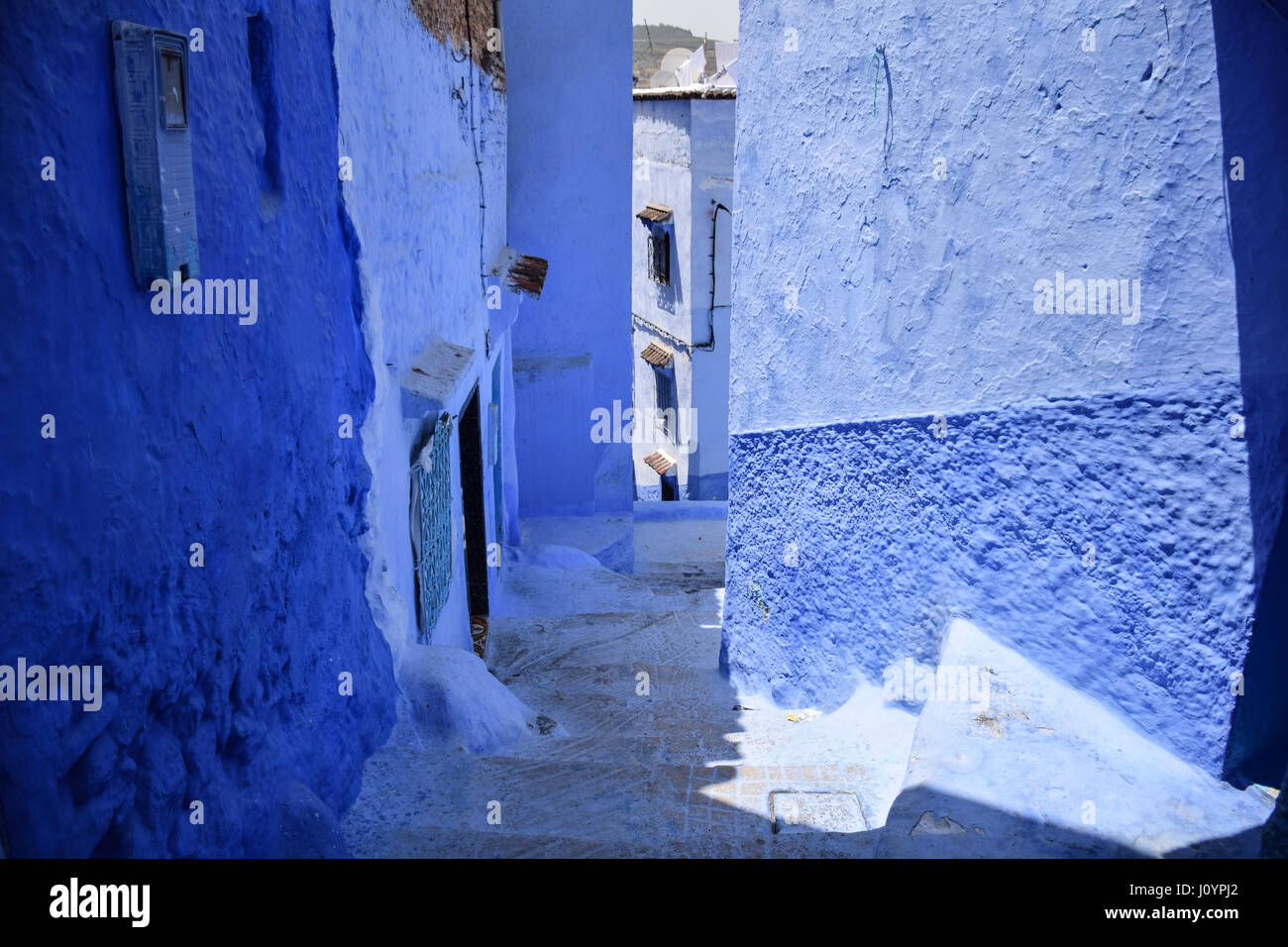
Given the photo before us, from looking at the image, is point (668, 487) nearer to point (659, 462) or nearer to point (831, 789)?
point (659, 462)

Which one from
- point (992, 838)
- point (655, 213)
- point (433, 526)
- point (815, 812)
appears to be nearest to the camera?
point (992, 838)

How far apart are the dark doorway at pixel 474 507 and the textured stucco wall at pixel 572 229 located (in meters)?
4.55

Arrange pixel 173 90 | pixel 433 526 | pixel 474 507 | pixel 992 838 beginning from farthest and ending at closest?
pixel 474 507, pixel 433 526, pixel 992 838, pixel 173 90

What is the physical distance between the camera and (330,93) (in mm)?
3576

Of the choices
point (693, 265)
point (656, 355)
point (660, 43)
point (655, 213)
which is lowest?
point (656, 355)

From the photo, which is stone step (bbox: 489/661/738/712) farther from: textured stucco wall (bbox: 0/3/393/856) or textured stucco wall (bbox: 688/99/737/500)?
textured stucco wall (bbox: 688/99/737/500)

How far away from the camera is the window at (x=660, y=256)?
18.5 m

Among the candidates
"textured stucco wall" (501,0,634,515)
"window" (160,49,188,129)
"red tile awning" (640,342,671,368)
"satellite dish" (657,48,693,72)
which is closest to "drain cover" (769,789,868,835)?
"window" (160,49,188,129)

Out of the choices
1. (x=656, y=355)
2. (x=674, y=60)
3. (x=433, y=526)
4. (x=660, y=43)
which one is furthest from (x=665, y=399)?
(x=660, y=43)

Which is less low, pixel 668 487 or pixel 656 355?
pixel 656 355

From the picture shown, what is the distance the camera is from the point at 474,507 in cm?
771

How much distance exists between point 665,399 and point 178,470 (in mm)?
18053

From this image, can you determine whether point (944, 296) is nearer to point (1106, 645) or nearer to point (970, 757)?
point (1106, 645)

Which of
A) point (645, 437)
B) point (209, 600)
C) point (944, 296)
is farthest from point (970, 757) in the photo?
point (645, 437)
